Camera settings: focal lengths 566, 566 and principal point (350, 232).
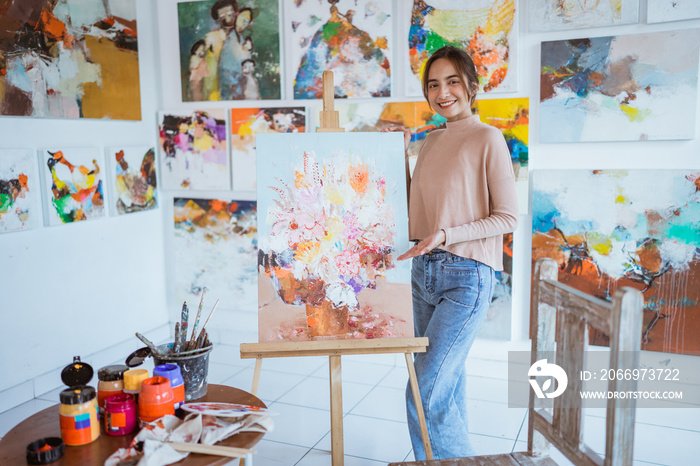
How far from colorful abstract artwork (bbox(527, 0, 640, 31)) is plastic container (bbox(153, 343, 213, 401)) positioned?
211 cm

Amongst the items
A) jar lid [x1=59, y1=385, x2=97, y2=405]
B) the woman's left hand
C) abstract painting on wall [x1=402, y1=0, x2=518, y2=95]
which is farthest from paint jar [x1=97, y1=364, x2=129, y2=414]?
abstract painting on wall [x1=402, y1=0, x2=518, y2=95]

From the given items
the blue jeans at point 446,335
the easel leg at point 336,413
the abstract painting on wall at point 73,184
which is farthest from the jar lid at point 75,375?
the abstract painting on wall at point 73,184

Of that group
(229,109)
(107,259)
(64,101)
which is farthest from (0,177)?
(229,109)

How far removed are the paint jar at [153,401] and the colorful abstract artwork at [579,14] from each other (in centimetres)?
226

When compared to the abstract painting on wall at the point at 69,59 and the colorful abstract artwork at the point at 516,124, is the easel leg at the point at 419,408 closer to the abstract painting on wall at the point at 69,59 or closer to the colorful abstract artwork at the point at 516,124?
the colorful abstract artwork at the point at 516,124

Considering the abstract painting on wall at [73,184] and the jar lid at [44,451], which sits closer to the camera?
the jar lid at [44,451]

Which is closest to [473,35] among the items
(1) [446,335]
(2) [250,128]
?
(2) [250,128]

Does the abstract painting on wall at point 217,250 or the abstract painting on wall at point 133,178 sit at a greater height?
the abstract painting on wall at point 133,178

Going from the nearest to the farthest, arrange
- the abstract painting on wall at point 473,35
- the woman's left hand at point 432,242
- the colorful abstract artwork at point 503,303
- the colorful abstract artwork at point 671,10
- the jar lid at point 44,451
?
the jar lid at point 44,451, the woman's left hand at point 432,242, the colorful abstract artwork at point 671,10, the abstract painting on wall at point 473,35, the colorful abstract artwork at point 503,303

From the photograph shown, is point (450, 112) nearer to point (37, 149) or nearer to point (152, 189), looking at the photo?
point (37, 149)

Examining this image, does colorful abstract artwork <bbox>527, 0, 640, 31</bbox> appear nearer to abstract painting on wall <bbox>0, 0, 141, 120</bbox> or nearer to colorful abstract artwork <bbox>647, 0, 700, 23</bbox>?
colorful abstract artwork <bbox>647, 0, 700, 23</bbox>

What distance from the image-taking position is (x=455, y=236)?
1.64 meters

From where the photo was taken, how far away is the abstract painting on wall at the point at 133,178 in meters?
3.11

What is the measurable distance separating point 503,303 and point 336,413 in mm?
1388
